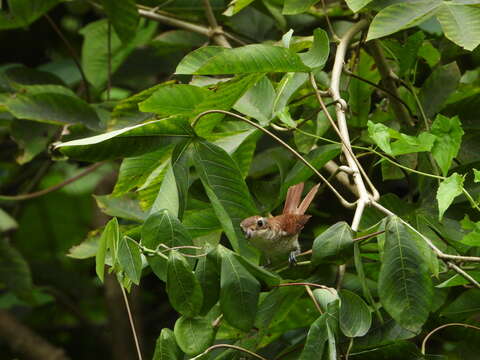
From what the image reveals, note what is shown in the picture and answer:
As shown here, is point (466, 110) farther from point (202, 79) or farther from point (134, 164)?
point (134, 164)

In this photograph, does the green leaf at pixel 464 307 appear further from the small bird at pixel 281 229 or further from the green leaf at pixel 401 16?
the green leaf at pixel 401 16

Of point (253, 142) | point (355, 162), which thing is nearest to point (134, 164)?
point (253, 142)

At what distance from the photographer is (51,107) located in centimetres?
208

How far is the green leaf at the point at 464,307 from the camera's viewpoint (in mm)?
1347

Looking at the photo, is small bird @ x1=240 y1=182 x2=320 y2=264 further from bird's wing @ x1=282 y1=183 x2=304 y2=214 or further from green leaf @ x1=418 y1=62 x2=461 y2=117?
green leaf @ x1=418 y1=62 x2=461 y2=117

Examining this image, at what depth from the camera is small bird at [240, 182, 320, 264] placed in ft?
4.72

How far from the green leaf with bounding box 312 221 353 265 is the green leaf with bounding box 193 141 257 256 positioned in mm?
154

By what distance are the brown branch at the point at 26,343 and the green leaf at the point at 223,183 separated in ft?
5.26

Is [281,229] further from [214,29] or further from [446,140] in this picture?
[214,29]

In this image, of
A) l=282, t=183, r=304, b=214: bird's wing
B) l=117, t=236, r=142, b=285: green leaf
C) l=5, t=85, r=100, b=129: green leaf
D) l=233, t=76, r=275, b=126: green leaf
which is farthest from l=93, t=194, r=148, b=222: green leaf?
l=117, t=236, r=142, b=285: green leaf

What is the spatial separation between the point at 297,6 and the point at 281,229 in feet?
1.41

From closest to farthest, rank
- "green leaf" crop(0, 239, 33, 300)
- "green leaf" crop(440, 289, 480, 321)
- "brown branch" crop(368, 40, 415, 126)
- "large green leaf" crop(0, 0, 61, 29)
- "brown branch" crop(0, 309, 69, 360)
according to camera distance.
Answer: "green leaf" crop(440, 289, 480, 321), "brown branch" crop(368, 40, 415, 126), "large green leaf" crop(0, 0, 61, 29), "green leaf" crop(0, 239, 33, 300), "brown branch" crop(0, 309, 69, 360)

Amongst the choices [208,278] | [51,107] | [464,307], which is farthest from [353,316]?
[51,107]

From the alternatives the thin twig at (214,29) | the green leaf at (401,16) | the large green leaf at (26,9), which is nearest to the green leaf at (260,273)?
the green leaf at (401,16)
